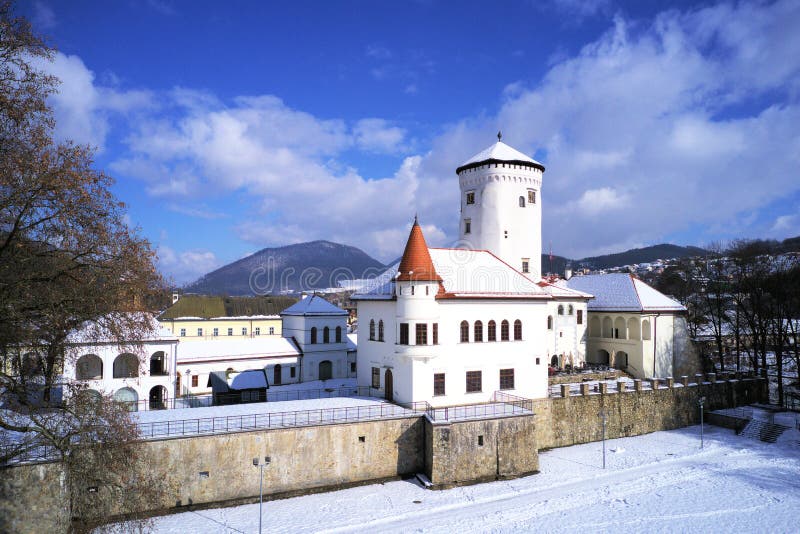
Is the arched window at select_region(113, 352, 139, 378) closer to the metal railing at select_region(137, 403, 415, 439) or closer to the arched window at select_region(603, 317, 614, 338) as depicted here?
the metal railing at select_region(137, 403, 415, 439)

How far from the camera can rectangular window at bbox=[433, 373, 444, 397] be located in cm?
2491

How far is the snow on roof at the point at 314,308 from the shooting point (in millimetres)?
36438

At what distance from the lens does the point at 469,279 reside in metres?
26.8

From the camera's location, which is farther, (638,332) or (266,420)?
(638,332)

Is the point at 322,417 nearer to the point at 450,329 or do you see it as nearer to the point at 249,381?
the point at 249,381

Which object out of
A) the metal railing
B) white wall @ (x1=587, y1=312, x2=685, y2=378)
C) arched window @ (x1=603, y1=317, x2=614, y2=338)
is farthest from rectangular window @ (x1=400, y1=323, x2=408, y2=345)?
arched window @ (x1=603, y1=317, x2=614, y2=338)

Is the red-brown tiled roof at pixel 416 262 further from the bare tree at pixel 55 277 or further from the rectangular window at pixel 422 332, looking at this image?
the bare tree at pixel 55 277

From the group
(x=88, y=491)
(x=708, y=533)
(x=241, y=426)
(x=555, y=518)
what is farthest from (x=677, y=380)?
(x=88, y=491)

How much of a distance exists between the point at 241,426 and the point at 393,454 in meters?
6.92

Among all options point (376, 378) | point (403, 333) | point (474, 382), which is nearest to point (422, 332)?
point (403, 333)

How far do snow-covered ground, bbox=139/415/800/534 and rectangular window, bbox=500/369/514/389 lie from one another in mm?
3956

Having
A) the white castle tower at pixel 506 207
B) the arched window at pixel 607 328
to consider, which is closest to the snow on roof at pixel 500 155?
the white castle tower at pixel 506 207

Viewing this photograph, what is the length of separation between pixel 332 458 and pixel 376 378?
6401 mm

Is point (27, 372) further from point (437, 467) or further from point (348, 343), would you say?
point (348, 343)
